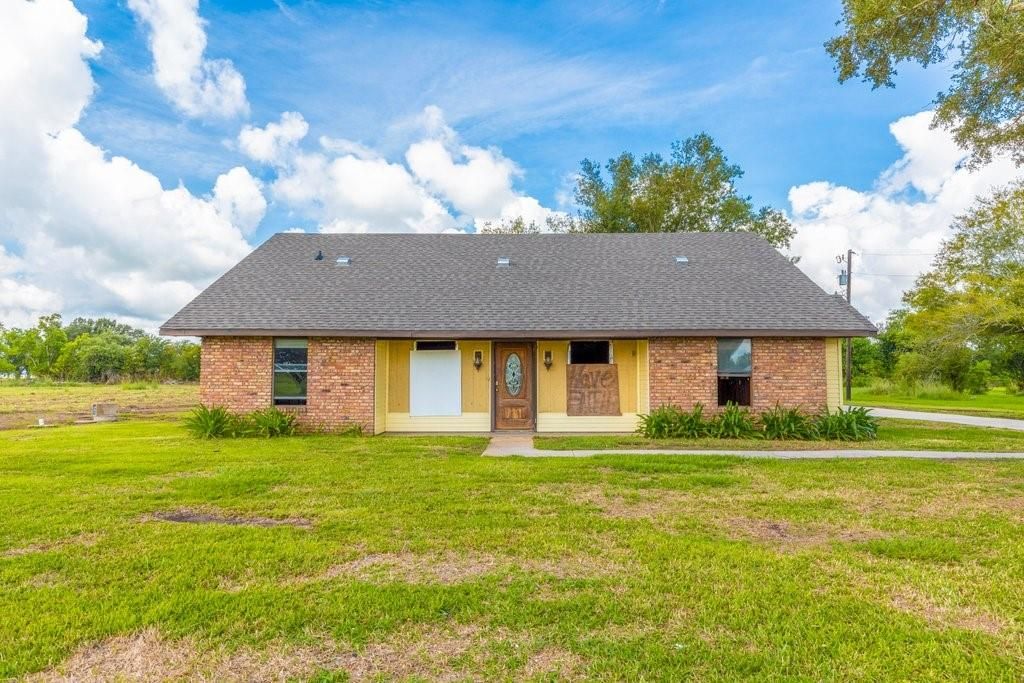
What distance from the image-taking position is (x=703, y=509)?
5445 millimetres

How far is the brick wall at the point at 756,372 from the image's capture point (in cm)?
1117

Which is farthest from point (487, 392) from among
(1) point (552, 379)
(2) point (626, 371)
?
(2) point (626, 371)

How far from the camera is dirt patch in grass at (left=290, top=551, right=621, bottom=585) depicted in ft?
12.1

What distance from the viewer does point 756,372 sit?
1124 cm

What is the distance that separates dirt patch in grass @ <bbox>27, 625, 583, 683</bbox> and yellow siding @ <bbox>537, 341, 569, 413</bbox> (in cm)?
908

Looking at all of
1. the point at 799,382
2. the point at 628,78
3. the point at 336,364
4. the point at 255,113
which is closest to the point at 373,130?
the point at 255,113

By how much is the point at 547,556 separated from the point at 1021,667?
8.58ft

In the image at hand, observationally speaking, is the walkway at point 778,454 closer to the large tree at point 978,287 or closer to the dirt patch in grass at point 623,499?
the dirt patch in grass at point 623,499

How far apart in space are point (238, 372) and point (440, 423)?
433 cm

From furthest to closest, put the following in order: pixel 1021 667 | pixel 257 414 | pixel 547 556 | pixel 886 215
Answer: pixel 886 215 → pixel 257 414 → pixel 547 556 → pixel 1021 667

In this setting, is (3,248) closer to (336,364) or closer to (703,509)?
(336,364)

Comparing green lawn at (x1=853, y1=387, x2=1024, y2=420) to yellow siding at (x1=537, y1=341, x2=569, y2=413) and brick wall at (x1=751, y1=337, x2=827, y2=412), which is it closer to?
brick wall at (x1=751, y1=337, x2=827, y2=412)

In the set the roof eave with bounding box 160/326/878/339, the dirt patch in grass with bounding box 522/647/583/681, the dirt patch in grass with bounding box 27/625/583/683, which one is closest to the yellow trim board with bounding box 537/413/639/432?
the roof eave with bounding box 160/326/878/339

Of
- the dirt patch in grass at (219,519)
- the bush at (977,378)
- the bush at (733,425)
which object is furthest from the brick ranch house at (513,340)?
the bush at (977,378)
